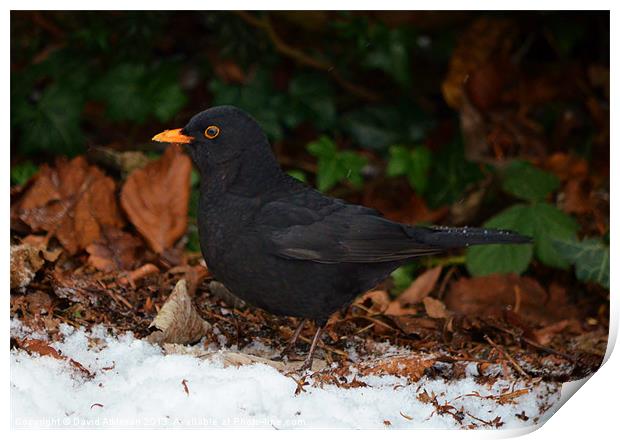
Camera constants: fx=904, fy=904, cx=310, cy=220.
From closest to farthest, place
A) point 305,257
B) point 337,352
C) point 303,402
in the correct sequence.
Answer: point 303,402 < point 305,257 < point 337,352

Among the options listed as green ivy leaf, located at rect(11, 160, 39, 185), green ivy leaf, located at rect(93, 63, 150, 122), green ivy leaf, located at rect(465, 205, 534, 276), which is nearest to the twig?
green ivy leaf, located at rect(465, 205, 534, 276)

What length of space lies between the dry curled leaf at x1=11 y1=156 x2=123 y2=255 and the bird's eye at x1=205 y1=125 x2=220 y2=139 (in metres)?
0.68

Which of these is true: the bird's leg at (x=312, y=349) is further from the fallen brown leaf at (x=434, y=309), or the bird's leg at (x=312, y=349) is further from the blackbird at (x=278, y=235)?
the fallen brown leaf at (x=434, y=309)

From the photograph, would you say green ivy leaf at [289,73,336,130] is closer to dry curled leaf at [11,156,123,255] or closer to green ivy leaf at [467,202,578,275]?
green ivy leaf at [467,202,578,275]

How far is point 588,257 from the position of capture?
262cm

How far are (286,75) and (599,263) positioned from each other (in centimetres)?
142

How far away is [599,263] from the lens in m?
2.62

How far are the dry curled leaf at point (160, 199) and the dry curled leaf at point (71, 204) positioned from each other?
0.08 m

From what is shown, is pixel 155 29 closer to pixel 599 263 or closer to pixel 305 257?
pixel 305 257

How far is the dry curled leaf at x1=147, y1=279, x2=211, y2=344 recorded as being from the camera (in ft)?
6.64

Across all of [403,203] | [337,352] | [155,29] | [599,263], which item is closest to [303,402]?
[337,352]

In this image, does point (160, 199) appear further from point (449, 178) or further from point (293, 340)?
point (449, 178)

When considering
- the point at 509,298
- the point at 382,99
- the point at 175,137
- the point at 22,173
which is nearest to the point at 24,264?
the point at 175,137

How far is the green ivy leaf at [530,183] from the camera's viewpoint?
295cm
